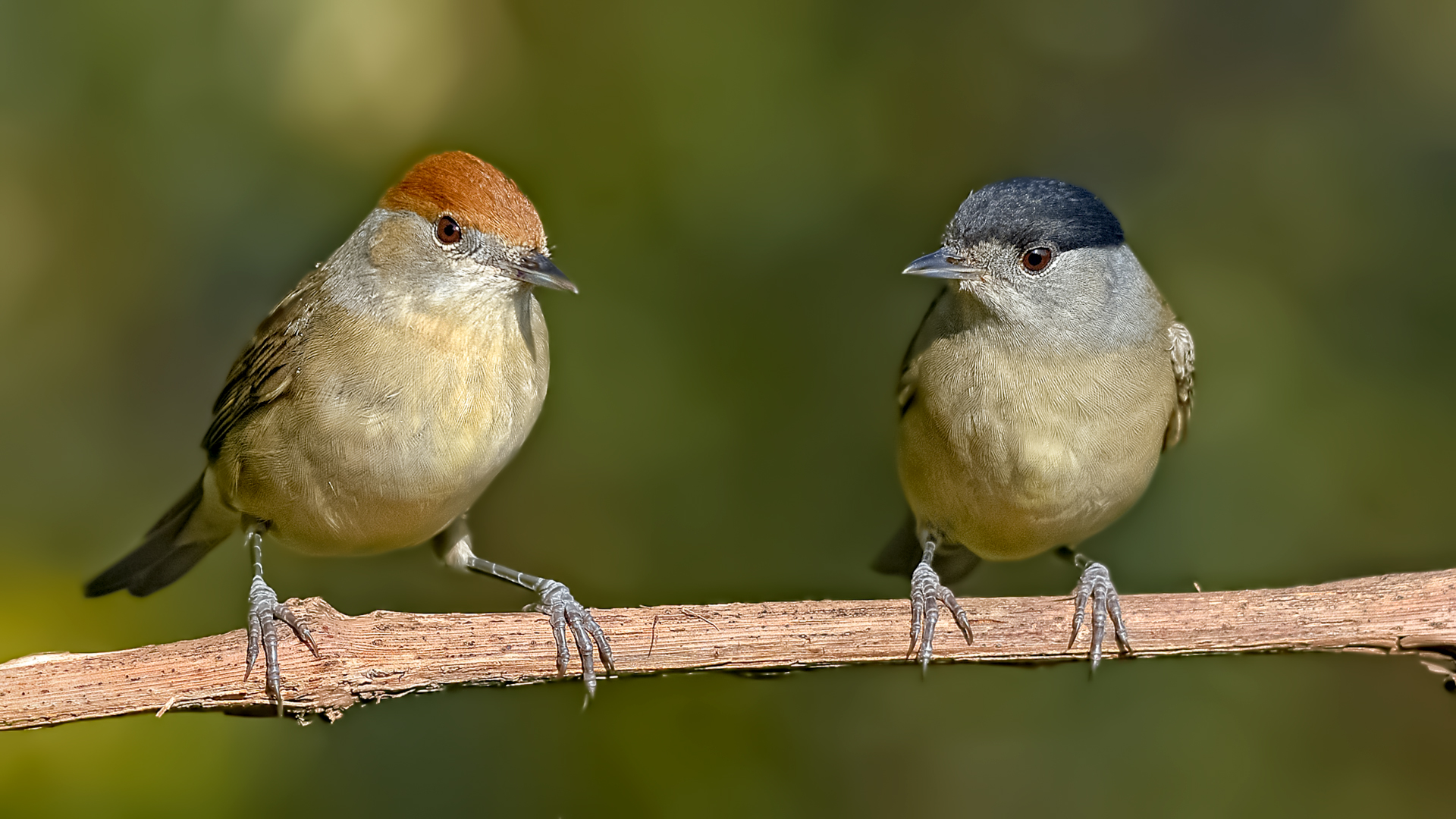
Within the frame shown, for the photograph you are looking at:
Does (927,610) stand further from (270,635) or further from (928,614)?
(270,635)

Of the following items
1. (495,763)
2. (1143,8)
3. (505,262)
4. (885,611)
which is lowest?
(495,763)

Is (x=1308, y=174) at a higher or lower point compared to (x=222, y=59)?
higher

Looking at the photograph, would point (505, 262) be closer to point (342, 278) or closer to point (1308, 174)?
point (342, 278)

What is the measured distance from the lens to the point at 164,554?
4.72 m

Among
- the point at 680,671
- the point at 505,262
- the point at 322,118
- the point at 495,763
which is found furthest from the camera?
the point at 322,118

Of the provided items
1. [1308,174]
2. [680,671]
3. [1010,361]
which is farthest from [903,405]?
[1308,174]

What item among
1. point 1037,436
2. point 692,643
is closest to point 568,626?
point 692,643

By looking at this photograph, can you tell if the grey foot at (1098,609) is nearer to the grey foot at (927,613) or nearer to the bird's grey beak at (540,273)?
the grey foot at (927,613)

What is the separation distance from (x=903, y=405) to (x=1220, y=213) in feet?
6.36

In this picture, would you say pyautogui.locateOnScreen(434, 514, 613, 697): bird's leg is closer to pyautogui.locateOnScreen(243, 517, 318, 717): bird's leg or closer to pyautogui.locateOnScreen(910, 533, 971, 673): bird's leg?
pyautogui.locateOnScreen(243, 517, 318, 717): bird's leg

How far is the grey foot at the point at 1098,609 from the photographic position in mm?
3977

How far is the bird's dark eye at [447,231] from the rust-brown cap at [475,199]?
21 millimetres

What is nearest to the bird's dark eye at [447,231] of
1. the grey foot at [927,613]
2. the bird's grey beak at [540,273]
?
the bird's grey beak at [540,273]

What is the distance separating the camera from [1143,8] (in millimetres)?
5996
